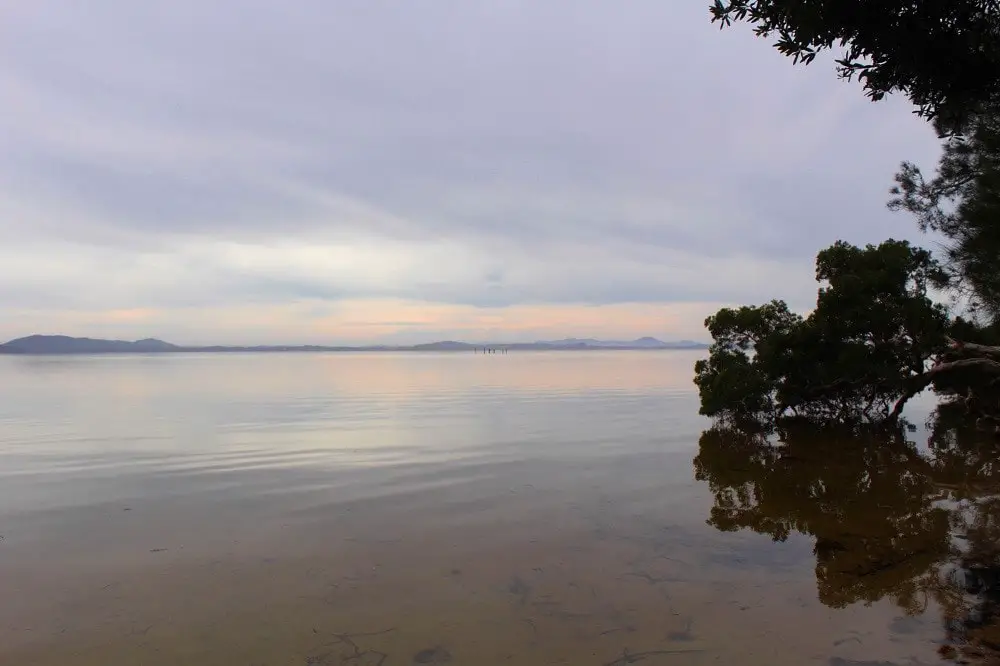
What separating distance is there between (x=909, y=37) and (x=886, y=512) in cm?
853

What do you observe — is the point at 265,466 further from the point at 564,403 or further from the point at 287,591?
the point at 564,403

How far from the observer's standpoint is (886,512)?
11445 mm

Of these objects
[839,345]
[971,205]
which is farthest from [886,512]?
[839,345]

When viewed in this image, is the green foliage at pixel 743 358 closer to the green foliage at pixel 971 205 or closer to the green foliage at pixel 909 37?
the green foliage at pixel 971 205

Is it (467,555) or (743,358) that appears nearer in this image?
(467,555)

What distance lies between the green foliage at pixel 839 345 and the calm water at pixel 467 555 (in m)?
5.61

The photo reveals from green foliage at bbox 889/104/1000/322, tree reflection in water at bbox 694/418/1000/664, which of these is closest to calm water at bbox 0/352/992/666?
tree reflection in water at bbox 694/418/1000/664

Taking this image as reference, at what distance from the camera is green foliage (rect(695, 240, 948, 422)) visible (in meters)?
21.8

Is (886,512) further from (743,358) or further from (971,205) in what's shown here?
(743,358)

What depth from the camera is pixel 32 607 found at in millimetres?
7352

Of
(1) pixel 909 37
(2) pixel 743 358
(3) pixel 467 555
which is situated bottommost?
(3) pixel 467 555

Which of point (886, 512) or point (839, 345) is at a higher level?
point (839, 345)

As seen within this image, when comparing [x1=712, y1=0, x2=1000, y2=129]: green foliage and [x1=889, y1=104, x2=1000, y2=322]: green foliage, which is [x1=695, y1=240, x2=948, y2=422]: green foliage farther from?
[x1=712, y1=0, x2=1000, y2=129]: green foliage

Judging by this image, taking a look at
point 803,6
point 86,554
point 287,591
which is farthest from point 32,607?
point 803,6
